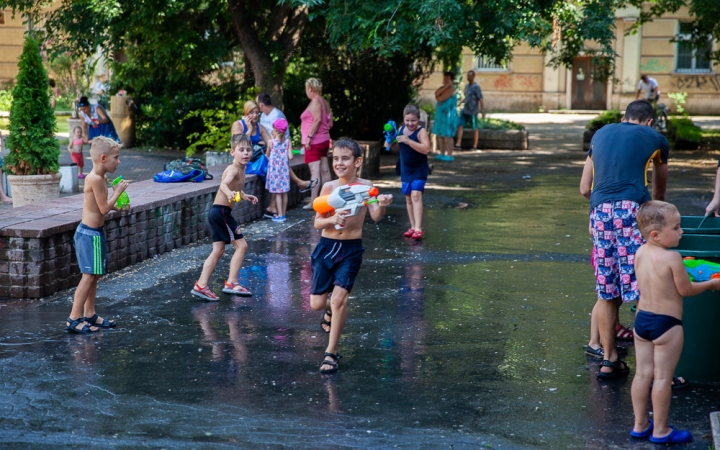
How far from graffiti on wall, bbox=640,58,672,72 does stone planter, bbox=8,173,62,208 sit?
89.5ft

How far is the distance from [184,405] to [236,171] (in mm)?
2999

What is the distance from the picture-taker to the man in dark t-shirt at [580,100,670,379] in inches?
213

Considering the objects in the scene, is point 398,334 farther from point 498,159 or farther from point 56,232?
point 498,159

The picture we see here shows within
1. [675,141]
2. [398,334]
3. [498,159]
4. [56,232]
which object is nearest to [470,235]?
[398,334]

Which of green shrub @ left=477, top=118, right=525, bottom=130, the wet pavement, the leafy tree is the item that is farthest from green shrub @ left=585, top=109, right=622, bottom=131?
the leafy tree

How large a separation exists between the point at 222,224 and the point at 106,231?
1.38 m

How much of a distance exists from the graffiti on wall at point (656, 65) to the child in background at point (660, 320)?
31.2 metres

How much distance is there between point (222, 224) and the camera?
755 cm

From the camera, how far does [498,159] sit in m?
19.1

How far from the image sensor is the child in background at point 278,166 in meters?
11.5

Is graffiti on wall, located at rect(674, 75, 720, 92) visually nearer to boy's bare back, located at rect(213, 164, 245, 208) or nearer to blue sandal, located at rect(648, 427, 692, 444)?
boy's bare back, located at rect(213, 164, 245, 208)

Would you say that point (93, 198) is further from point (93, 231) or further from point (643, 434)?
point (643, 434)

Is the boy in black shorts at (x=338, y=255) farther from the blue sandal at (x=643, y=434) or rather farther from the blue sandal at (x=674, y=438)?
the blue sandal at (x=674, y=438)

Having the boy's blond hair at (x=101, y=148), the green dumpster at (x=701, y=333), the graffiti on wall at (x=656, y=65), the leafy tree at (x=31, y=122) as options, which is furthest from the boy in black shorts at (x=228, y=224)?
the graffiti on wall at (x=656, y=65)
